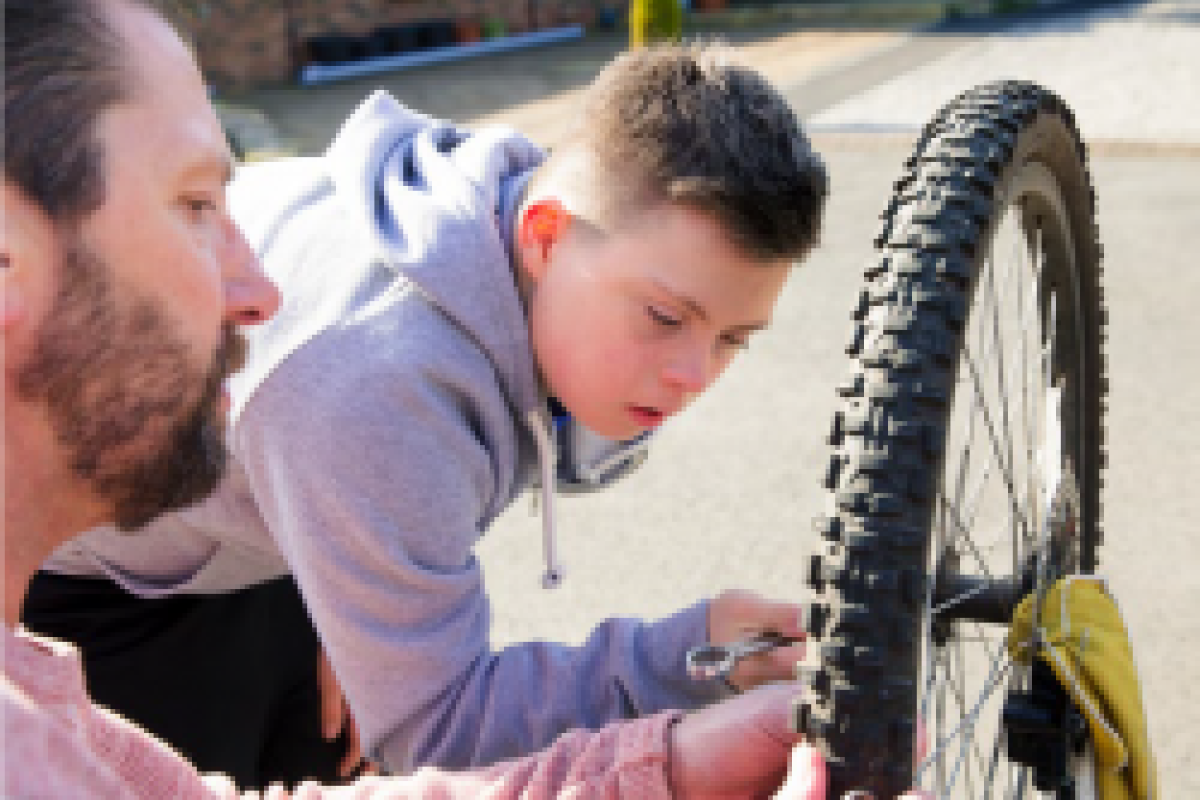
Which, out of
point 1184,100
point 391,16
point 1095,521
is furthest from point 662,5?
point 391,16

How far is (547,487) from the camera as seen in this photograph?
78.7 inches

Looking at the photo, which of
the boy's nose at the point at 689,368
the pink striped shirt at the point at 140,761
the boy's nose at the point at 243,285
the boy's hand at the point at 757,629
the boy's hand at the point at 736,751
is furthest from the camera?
the boy's nose at the point at 689,368

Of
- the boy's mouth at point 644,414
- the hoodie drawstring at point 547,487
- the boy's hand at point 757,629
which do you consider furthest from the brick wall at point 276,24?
the boy's hand at point 757,629

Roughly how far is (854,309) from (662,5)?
6.66m

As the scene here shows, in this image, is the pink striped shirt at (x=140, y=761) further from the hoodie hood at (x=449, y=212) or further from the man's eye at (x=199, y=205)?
the hoodie hood at (x=449, y=212)

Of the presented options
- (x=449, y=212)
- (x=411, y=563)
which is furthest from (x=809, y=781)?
(x=449, y=212)

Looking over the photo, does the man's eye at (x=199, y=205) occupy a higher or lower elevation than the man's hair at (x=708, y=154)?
higher

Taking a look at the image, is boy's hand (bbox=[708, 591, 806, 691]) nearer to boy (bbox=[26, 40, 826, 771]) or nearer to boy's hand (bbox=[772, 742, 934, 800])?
boy (bbox=[26, 40, 826, 771])

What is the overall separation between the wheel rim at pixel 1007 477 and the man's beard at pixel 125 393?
79 cm

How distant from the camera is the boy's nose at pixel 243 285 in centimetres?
136

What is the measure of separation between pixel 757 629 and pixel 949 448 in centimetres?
32

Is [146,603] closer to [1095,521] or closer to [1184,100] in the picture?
[1095,521]

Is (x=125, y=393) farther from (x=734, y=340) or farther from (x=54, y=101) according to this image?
(x=734, y=340)

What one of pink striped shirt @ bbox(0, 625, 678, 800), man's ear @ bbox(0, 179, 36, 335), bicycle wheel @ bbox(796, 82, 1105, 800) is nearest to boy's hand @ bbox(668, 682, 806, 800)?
pink striped shirt @ bbox(0, 625, 678, 800)
